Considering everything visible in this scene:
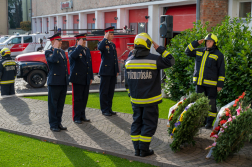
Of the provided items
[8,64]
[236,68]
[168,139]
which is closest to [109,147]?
[168,139]

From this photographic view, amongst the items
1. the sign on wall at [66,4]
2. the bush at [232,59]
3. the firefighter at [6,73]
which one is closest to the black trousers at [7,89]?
the firefighter at [6,73]

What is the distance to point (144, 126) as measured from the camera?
523 centimetres

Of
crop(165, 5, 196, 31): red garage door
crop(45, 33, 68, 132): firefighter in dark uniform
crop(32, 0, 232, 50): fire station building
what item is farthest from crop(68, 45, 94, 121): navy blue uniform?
crop(165, 5, 196, 31): red garage door

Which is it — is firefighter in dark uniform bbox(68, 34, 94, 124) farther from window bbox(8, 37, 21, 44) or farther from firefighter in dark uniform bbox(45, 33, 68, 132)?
window bbox(8, 37, 21, 44)

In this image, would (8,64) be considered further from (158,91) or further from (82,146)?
Answer: (158,91)

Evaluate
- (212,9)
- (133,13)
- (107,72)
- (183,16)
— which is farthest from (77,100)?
(133,13)

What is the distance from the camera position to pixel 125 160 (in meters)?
5.25

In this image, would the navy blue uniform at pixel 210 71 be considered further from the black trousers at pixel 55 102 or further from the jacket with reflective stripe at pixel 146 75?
the black trousers at pixel 55 102

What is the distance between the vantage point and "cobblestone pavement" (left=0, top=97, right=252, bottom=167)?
16.9ft

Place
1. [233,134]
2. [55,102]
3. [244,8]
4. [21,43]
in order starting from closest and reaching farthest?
[233,134] → [55,102] → [244,8] → [21,43]

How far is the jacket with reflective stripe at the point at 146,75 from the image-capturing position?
5055 millimetres

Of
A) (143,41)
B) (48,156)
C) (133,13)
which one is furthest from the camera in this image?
(133,13)

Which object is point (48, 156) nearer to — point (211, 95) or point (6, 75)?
point (211, 95)

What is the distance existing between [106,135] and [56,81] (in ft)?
4.96
